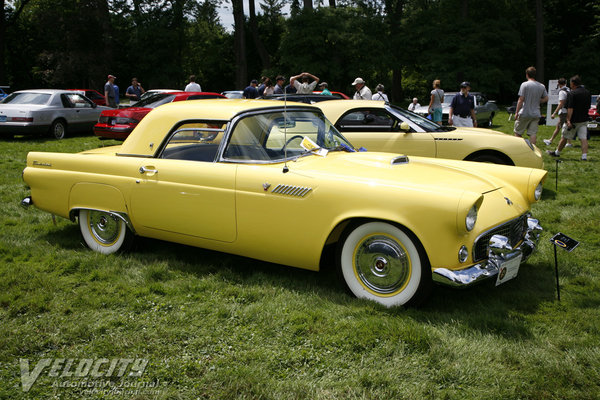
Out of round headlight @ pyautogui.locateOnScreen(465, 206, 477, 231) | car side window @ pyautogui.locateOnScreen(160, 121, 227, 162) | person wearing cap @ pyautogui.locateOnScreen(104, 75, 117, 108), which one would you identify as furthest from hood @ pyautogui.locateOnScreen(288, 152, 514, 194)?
person wearing cap @ pyautogui.locateOnScreen(104, 75, 117, 108)

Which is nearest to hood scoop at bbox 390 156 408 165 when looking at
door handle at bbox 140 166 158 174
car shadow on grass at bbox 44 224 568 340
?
car shadow on grass at bbox 44 224 568 340

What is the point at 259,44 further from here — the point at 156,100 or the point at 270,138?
the point at 270,138

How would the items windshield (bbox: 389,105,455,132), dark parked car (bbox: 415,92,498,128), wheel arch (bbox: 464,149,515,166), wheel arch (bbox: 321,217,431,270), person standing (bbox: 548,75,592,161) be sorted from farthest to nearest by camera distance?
dark parked car (bbox: 415,92,498,128), person standing (bbox: 548,75,592,161), windshield (bbox: 389,105,455,132), wheel arch (bbox: 464,149,515,166), wheel arch (bbox: 321,217,431,270)

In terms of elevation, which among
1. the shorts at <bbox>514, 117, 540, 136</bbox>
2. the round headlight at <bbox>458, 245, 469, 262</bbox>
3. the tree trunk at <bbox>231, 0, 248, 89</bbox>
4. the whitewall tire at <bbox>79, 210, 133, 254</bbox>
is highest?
the tree trunk at <bbox>231, 0, 248, 89</bbox>

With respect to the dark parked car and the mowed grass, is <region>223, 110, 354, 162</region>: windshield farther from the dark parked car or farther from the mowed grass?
the dark parked car

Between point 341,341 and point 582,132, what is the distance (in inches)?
378

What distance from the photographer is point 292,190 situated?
4125 mm

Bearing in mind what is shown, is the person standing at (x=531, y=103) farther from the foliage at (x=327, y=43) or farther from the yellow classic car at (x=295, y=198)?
the foliage at (x=327, y=43)

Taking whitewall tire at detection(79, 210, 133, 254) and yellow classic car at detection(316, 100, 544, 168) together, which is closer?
whitewall tire at detection(79, 210, 133, 254)

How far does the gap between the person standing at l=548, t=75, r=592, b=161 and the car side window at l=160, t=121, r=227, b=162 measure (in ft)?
28.3

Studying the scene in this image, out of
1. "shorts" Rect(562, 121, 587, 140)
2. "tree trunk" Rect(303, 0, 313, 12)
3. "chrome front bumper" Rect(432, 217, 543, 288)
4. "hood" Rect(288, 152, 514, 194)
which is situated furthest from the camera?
"tree trunk" Rect(303, 0, 313, 12)

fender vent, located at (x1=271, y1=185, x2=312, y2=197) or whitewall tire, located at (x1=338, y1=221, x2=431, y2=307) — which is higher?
fender vent, located at (x1=271, y1=185, x2=312, y2=197)

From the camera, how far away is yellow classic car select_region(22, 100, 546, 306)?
3717 mm


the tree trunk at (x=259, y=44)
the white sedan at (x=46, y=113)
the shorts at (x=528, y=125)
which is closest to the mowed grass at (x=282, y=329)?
the shorts at (x=528, y=125)
